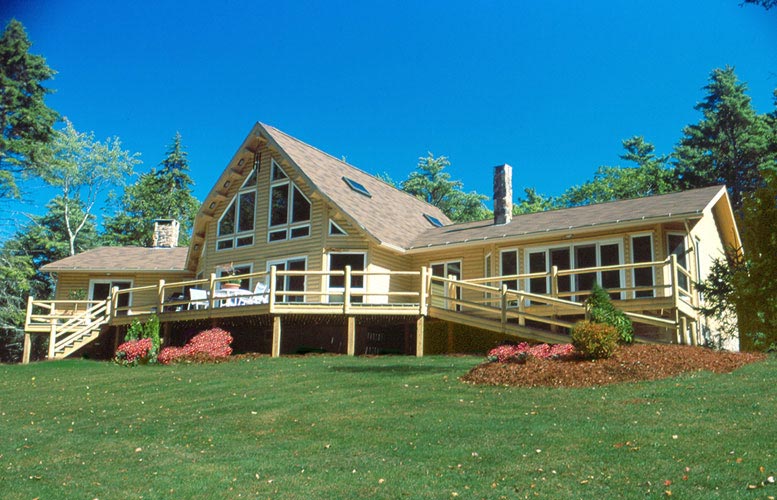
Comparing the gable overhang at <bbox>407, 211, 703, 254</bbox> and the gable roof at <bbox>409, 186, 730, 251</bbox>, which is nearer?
the gable overhang at <bbox>407, 211, 703, 254</bbox>

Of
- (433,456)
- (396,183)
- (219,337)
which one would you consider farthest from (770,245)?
(396,183)

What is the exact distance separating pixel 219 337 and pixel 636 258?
39.6ft

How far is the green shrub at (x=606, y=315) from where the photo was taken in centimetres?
1477

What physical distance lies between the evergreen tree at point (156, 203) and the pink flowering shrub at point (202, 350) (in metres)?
31.7

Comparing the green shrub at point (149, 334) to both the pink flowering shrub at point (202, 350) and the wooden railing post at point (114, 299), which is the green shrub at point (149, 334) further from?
the wooden railing post at point (114, 299)

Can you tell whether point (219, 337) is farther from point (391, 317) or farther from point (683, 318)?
point (683, 318)

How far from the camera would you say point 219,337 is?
2008 cm

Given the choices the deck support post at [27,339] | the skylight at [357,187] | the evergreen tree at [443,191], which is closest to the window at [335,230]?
the skylight at [357,187]

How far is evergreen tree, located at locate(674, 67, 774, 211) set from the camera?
4070cm

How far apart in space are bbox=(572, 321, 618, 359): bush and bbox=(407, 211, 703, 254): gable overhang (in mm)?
6542

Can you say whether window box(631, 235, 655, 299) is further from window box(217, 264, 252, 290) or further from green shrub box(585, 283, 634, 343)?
window box(217, 264, 252, 290)

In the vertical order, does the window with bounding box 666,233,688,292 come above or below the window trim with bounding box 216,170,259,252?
below

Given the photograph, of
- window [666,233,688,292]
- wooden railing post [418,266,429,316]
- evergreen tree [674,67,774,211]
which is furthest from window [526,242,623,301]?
evergreen tree [674,67,774,211]

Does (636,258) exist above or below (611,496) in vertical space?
above
